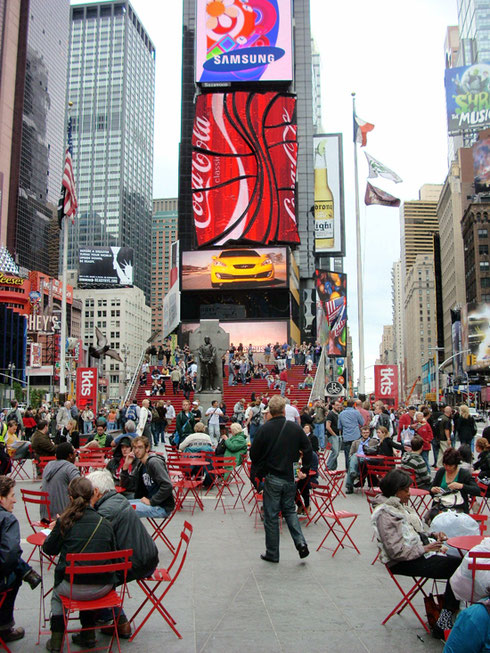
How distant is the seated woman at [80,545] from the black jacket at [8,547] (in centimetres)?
24

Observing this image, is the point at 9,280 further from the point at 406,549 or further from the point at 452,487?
the point at 406,549

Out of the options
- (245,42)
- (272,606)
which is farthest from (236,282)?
(272,606)

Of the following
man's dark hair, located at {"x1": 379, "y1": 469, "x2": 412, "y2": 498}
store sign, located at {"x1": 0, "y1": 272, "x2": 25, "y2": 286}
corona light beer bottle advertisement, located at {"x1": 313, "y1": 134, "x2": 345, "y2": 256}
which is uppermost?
corona light beer bottle advertisement, located at {"x1": 313, "y1": 134, "x2": 345, "y2": 256}

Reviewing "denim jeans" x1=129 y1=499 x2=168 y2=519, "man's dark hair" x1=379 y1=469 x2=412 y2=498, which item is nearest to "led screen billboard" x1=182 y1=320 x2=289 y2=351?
"denim jeans" x1=129 y1=499 x2=168 y2=519

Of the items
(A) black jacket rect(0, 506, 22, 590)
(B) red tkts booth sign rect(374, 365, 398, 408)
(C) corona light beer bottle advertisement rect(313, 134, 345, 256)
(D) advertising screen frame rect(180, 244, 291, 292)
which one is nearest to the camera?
(A) black jacket rect(0, 506, 22, 590)

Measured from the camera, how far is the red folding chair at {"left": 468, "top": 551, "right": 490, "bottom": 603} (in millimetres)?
4113

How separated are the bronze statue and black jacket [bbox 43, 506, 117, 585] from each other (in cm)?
2239

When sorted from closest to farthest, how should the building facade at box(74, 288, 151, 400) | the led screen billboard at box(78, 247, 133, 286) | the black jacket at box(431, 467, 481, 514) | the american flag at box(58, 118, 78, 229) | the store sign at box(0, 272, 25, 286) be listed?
the black jacket at box(431, 467, 481, 514), the american flag at box(58, 118, 78, 229), the store sign at box(0, 272, 25, 286), the led screen billboard at box(78, 247, 133, 286), the building facade at box(74, 288, 151, 400)

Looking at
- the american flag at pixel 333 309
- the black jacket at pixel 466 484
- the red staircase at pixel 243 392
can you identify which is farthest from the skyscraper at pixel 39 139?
the black jacket at pixel 466 484

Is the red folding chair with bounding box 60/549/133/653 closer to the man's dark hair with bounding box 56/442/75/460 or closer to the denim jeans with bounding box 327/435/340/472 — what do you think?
the man's dark hair with bounding box 56/442/75/460

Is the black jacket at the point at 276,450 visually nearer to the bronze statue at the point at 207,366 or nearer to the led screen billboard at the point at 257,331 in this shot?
the bronze statue at the point at 207,366

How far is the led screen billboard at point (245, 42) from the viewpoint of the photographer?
2383 inches

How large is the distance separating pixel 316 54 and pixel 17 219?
103 metres

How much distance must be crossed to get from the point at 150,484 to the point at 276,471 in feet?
4.87
